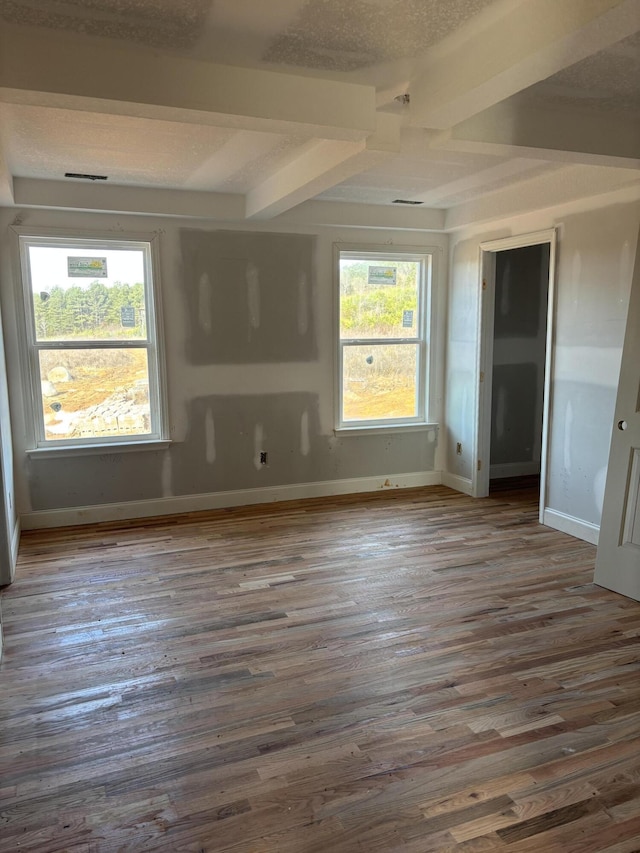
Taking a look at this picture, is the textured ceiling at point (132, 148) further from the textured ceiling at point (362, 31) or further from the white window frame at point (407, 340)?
the white window frame at point (407, 340)

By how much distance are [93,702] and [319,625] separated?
1.17 metres

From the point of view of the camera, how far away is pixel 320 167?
3484 mm

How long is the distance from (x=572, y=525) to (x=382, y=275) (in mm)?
2789

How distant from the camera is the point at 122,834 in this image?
1908 mm

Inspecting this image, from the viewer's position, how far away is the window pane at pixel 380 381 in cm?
574

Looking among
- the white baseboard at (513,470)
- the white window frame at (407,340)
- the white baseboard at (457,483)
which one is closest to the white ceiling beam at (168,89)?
the white window frame at (407,340)

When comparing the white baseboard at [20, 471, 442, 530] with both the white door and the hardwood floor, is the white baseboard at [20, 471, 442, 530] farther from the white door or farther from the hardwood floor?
the white door

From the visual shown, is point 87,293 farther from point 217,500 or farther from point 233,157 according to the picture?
point 217,500

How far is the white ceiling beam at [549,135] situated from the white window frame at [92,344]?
2.78 metres

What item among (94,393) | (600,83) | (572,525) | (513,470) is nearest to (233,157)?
(600,83)

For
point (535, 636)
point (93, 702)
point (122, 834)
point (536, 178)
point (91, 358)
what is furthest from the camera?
point (91, 358)

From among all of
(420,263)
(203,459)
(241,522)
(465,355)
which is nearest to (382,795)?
(241,522)

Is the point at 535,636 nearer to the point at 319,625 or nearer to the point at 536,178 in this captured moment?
the point at 319,625

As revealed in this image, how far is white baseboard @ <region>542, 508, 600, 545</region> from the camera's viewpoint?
440 cm
